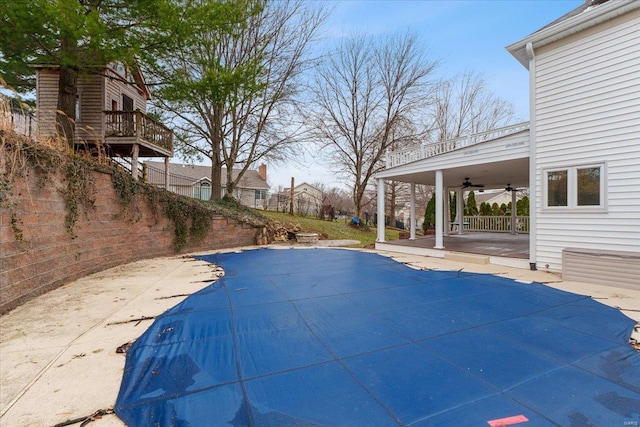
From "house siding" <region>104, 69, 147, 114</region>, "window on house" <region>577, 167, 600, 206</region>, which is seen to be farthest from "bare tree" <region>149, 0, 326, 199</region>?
"window on house" <region>577, 167, 600, 206</region>

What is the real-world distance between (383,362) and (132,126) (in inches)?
481

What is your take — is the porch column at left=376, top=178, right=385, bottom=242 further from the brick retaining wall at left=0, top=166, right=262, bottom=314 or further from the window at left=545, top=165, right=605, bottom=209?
the brick retaining wall at left=0, top=166, right=262, bottom=314

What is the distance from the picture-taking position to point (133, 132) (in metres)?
10.9

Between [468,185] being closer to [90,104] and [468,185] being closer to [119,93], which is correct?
[119,93]

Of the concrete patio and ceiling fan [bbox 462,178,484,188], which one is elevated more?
ceiling fan [bbox 462,178,484,188]

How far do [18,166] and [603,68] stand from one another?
10.3 m

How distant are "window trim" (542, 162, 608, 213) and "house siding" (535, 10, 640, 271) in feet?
0.10

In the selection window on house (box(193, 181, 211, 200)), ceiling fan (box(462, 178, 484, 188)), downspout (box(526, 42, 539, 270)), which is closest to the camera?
downspout (box(526, 42, 539, 270))

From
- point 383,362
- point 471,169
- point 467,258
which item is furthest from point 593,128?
point 383,362

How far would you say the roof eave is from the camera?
565 cm

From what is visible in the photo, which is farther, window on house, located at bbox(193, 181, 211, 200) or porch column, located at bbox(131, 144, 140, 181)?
window on house, located at bbox(193, 181, 211, 200)

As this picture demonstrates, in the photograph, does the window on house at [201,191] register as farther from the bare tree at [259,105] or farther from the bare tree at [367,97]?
the bare tree at [367,97]

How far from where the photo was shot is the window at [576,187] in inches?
239

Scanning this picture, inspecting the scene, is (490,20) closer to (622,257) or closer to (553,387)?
(622,257)
